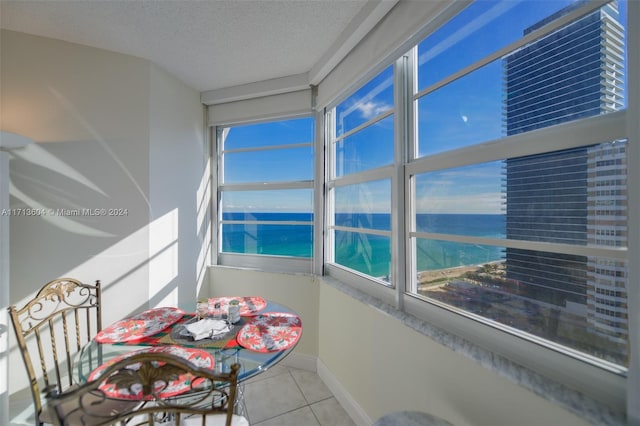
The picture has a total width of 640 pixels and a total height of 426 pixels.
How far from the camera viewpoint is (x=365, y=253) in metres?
1.96

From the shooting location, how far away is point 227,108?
2738 mm

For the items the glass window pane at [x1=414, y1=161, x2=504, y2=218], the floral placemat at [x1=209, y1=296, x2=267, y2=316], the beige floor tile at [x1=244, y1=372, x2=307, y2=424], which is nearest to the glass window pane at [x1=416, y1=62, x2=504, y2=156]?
the glass window pane at [x1=414, y1=161, x2=504, y2=218]

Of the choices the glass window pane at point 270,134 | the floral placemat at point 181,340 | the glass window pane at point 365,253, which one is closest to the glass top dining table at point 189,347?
the floral placemat at point 181,340

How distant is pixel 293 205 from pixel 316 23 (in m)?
1.53

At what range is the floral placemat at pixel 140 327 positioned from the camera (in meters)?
1.33

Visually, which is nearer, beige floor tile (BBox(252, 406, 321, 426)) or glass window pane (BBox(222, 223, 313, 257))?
beige floor tile (BBox(252, 406, 321, 426))

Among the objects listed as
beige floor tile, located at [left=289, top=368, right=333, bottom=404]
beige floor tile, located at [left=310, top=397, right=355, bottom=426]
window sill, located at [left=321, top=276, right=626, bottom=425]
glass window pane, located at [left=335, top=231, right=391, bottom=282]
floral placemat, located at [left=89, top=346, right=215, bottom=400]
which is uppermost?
glass window pane, located at [left=335, top=231, right=391, bottom=282]

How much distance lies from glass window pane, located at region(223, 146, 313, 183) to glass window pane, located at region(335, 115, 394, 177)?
396 millimetres

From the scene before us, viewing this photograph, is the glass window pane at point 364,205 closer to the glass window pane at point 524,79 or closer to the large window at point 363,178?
the large window at point 363,178

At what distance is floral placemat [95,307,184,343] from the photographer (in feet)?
4.36

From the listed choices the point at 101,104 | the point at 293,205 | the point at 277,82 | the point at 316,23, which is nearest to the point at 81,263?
the point at 101,104

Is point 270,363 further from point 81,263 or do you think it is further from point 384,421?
point 81,263

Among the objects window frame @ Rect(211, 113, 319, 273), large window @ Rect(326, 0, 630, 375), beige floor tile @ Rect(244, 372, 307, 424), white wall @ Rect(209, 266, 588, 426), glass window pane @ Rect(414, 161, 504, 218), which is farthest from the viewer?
window frame @ Rect(211, 113, 319, 273)

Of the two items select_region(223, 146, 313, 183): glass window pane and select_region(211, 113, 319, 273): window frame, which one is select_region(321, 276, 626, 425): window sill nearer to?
select_region(211, 113, 319, 273): window frame
